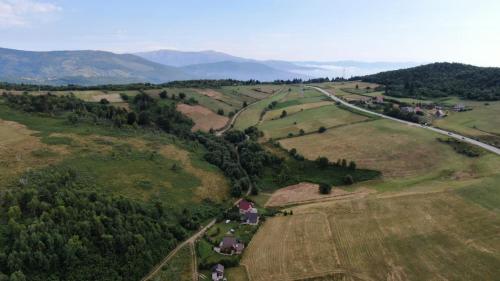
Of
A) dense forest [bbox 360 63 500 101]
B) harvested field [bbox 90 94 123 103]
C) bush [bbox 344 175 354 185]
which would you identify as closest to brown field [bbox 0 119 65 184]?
harvested field [bbox 90 94 123 103]

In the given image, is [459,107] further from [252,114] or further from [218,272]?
[218,272]

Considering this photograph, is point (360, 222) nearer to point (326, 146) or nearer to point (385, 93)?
point (326, 146)

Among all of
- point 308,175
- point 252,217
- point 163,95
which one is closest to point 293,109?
point 163,95

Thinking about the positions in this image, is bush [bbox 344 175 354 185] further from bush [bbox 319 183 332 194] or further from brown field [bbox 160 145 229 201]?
brown field [bbox 160 145 229 201]

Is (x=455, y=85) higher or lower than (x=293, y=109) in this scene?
higher

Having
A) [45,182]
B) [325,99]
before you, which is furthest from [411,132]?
[45,182]
